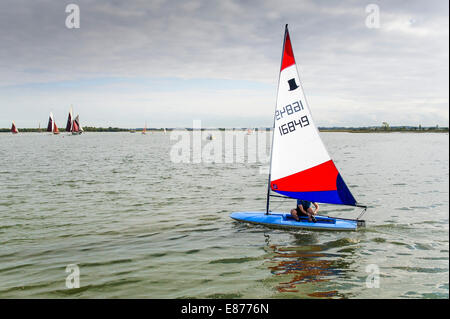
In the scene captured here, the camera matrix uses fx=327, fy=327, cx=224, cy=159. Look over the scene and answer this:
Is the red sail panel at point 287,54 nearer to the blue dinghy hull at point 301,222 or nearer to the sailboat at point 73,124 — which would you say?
the blue dinghy hull at point 301,222

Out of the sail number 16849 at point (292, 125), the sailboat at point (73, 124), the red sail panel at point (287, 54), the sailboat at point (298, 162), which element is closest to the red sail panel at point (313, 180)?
the sailboat at point (298, 162)

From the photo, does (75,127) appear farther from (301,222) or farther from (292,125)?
(301,222)

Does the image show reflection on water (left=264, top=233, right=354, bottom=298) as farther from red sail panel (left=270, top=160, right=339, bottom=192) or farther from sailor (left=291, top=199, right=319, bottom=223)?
red sail panel (left=270, top=160, right=339, bottom=192)

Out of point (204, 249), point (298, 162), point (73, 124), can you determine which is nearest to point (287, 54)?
point (298, 162)

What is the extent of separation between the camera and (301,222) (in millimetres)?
15016

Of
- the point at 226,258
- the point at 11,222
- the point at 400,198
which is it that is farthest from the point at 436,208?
the point at 11,222

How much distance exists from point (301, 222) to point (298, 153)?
10.5ft

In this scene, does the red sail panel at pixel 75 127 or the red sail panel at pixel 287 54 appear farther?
the red sail panel at pixel 75 127

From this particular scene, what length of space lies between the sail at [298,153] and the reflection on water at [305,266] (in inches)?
91.8

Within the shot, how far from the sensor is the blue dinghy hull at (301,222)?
14.6 meters

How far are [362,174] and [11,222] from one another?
33.3 metres

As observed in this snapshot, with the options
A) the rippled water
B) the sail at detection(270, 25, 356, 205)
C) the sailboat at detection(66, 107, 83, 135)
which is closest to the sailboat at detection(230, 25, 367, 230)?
the sail at detection(270, 25, 356, 205)

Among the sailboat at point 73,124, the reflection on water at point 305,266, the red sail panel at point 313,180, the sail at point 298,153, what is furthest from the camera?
the sailboat at point 73,124

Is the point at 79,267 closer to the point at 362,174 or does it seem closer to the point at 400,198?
the point at 400,198
